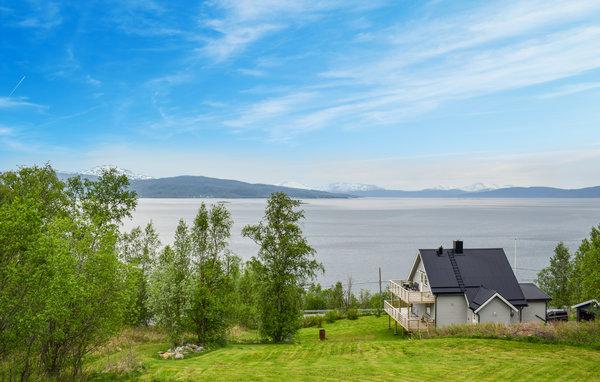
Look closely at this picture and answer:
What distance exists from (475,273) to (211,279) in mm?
22180

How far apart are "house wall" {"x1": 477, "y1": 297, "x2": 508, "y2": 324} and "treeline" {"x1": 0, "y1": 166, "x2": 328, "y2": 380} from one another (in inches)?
547

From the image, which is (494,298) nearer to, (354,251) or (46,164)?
(46,164)

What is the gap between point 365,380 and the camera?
18422 millimetres

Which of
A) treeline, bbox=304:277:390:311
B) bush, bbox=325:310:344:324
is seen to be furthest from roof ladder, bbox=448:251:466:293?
treeline, bbox=304:277:390:311

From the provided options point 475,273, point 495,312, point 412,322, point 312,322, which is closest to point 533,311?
point 495,312

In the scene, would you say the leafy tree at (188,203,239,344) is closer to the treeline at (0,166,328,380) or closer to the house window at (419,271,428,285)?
the treeline at (0,166,328,380)

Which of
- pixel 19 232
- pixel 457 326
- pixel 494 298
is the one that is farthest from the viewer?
pixel 494 298

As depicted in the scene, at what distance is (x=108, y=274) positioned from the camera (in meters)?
16.1

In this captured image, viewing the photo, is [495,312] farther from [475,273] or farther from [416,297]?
[416,297]

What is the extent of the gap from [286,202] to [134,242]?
22.1 m

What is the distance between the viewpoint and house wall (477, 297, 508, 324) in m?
34.5

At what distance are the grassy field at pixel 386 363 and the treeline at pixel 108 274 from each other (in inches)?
114

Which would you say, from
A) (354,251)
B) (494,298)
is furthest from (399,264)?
(494,298)

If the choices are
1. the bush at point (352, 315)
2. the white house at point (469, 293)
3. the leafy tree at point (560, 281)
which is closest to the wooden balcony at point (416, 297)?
the white house at point (469, 293)
